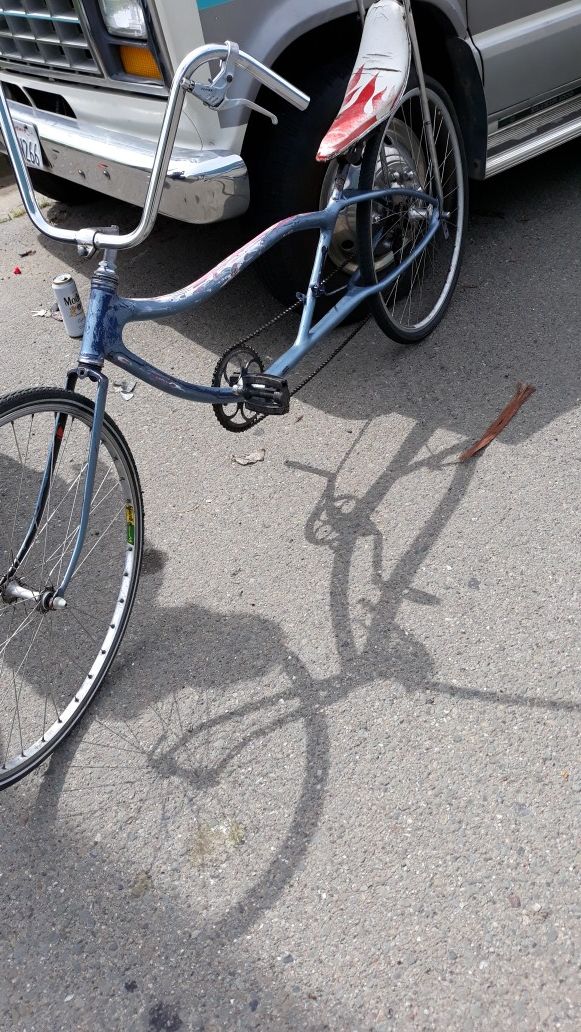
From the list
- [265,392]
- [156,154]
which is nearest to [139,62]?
[156,154]

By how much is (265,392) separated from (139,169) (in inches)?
42.1

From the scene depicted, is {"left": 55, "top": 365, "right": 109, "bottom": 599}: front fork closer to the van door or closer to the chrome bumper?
the chrome bumper

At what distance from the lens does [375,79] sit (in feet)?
8.96

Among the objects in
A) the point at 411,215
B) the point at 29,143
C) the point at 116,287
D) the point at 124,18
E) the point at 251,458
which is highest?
the point at 124,18

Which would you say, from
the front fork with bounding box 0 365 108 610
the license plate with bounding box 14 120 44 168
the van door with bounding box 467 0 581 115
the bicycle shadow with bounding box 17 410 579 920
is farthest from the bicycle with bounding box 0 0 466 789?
the license plate with bounding box 14 120 44 168

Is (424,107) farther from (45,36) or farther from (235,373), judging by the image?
(45,36)

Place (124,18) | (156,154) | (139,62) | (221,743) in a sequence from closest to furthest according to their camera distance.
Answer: (156,154), (221,743), (124,18), (139,62)

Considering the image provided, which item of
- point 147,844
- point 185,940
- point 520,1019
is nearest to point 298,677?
point 147,844

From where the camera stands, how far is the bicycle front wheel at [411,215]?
298 cm

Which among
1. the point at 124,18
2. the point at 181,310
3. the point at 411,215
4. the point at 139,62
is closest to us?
the point at 181,310

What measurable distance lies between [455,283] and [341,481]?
3.93 ft

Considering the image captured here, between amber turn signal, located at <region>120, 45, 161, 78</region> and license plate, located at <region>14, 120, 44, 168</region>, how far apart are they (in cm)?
40

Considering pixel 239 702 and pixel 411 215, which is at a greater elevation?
pixel 411 215

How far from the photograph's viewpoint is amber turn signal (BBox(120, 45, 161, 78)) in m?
2.89
